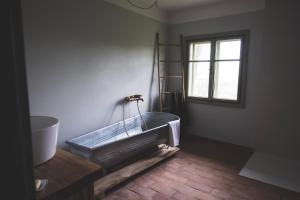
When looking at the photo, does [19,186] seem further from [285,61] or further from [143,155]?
[285,61]

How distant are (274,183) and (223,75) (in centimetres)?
198

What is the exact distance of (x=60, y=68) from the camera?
2.46 m

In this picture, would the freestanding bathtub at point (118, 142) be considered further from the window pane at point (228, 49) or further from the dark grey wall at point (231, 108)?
the window pane at point (228, 49)

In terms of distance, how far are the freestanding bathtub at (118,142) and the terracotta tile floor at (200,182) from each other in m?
0.36

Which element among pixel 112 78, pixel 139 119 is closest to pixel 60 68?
pixel 112 78

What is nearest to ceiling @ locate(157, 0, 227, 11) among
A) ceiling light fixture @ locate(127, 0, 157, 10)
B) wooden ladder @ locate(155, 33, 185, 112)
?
ceiling light fixture @ locate(127, 0, 157, 10)

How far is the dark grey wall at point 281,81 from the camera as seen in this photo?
9.68ft

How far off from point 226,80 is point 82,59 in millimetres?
2605

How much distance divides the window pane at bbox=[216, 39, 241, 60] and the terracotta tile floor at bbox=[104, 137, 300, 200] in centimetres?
175

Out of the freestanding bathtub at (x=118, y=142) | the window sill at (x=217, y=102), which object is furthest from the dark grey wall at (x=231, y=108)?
the freestanding bathtub at (x=118, y=142)

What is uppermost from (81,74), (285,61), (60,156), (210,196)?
(285,61)

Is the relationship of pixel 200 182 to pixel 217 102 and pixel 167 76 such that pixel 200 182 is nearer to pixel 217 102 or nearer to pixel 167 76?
pixel 217 102

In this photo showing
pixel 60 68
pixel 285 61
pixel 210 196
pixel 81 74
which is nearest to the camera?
pixel 210 196

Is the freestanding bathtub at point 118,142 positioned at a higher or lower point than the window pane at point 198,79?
lower
